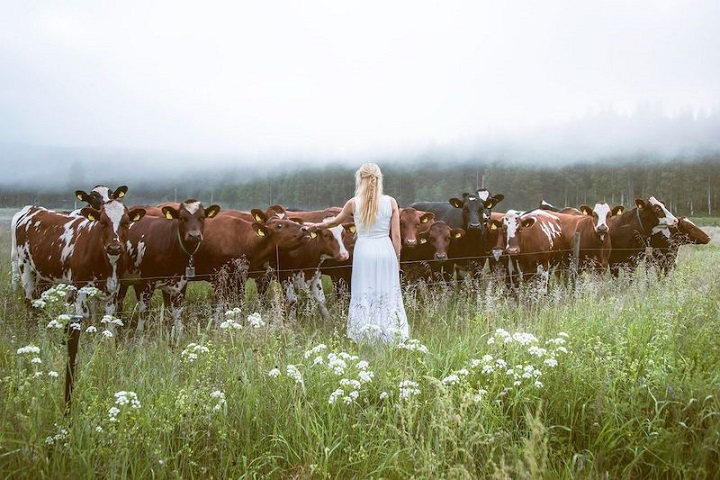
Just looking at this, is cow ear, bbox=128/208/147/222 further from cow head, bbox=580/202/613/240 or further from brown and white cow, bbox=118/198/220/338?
cow head, bbox=580/202/613/240

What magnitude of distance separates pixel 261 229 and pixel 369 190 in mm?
2837

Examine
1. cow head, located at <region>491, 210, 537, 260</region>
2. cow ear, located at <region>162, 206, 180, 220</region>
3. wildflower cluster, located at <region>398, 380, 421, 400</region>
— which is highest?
cow ear, located at <region>162, 206, 180, 220</region>

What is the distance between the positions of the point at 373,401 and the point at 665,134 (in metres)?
30.3

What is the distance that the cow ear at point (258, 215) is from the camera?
941 centimetres

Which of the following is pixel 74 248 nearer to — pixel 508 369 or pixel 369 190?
pixel 369 190

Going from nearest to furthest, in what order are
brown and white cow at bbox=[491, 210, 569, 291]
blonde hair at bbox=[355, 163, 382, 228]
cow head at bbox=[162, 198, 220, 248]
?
blonde hair at bbox=[355, 163, 382, 228], cow head at bbox=[162, 198, 220, 248], brown and white cow at bbox=[491, 210, 569, 291]

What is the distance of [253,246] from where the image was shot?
9391 millimetres

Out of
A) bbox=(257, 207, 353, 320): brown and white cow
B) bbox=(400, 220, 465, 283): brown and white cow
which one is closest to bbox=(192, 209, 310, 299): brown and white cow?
bbox=(257, 207, 353, 320): brown and white cow

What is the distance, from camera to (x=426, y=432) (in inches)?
161

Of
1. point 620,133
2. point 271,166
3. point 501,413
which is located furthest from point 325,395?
point 620,133

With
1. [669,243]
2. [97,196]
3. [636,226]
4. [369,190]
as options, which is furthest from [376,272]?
[669,243]

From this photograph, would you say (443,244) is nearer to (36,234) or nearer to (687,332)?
(687,332)

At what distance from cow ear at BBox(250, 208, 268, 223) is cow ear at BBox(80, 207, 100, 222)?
2.32m

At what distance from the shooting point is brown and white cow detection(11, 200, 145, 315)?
7969 mm
